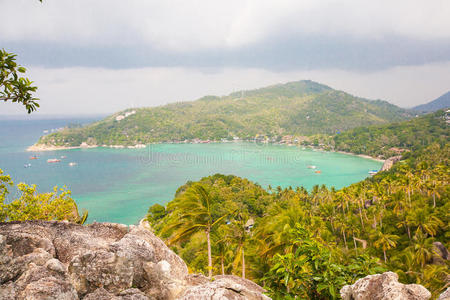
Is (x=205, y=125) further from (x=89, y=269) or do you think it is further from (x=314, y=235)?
(x=89, y=269)

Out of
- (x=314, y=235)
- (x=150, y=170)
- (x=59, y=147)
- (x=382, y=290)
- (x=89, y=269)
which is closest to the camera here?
(x=382, y=290)

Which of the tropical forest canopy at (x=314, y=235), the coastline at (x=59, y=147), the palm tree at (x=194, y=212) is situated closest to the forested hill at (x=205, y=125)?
the coastline at (x=59, y=147)

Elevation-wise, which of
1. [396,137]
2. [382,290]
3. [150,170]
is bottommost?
[150,170]

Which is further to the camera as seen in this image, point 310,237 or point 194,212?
point 194,212

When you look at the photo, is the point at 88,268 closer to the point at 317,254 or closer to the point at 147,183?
the point at 317,254

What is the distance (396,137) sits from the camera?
100500 mm

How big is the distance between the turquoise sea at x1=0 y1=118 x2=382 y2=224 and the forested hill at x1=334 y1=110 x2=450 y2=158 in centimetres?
669

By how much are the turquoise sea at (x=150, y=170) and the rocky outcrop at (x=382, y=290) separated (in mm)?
46025

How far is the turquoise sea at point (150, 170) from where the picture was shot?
5738 cm

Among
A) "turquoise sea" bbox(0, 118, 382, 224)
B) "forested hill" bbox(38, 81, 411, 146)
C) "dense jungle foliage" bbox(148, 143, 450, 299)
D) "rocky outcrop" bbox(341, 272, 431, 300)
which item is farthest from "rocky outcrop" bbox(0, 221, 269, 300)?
"forested hill" bbox(38, 81, 411, 146)

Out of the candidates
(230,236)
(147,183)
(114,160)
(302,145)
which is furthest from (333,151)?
(230,236)

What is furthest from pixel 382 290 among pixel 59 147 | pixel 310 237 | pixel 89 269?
pixel 59 147

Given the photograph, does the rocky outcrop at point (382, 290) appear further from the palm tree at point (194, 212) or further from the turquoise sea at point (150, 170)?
the turquoise sea at point (150, 170)

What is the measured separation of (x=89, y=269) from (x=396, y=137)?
118354 mm
